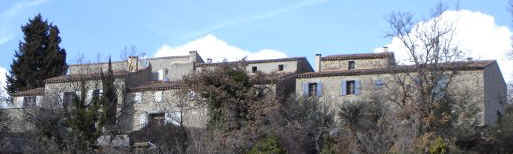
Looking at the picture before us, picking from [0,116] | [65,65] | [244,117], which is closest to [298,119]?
[244,117]

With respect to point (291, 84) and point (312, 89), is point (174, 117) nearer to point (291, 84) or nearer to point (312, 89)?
point (291, 84)

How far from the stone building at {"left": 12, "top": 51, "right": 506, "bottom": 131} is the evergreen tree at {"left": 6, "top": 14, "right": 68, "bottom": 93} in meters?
3.10


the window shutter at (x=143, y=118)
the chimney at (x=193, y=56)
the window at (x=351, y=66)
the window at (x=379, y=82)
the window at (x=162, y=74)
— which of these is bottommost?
the window shutter at (x=143, y=118)

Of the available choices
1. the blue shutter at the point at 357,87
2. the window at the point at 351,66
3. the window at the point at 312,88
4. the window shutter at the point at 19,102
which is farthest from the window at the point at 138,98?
the blue shutter at the point at 357,87

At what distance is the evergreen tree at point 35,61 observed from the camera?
62.0 m

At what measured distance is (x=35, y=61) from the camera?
62156 millimetres

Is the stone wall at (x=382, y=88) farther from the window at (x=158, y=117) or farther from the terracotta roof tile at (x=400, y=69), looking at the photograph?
the window at (x=158, y=117)

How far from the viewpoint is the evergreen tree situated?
2442 inches

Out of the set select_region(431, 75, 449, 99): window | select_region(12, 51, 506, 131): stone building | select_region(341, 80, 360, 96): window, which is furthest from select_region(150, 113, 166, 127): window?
select_region(431, 75, 449, 99): window

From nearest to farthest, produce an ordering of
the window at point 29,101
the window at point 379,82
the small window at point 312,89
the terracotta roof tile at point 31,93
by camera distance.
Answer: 1. the window at point 379,82
2. the small window at point 312,89
3. the window at point 29,101
4. the terracotta roof tile at point 31,93

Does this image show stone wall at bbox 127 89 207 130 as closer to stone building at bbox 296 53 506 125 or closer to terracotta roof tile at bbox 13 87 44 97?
terracotta roof tile at bbox 13 87 44 97

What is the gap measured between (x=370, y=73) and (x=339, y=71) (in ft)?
7.26

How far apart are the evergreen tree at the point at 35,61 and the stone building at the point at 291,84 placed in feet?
10.2

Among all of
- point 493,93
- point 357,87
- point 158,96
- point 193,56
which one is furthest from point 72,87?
point 493,93
